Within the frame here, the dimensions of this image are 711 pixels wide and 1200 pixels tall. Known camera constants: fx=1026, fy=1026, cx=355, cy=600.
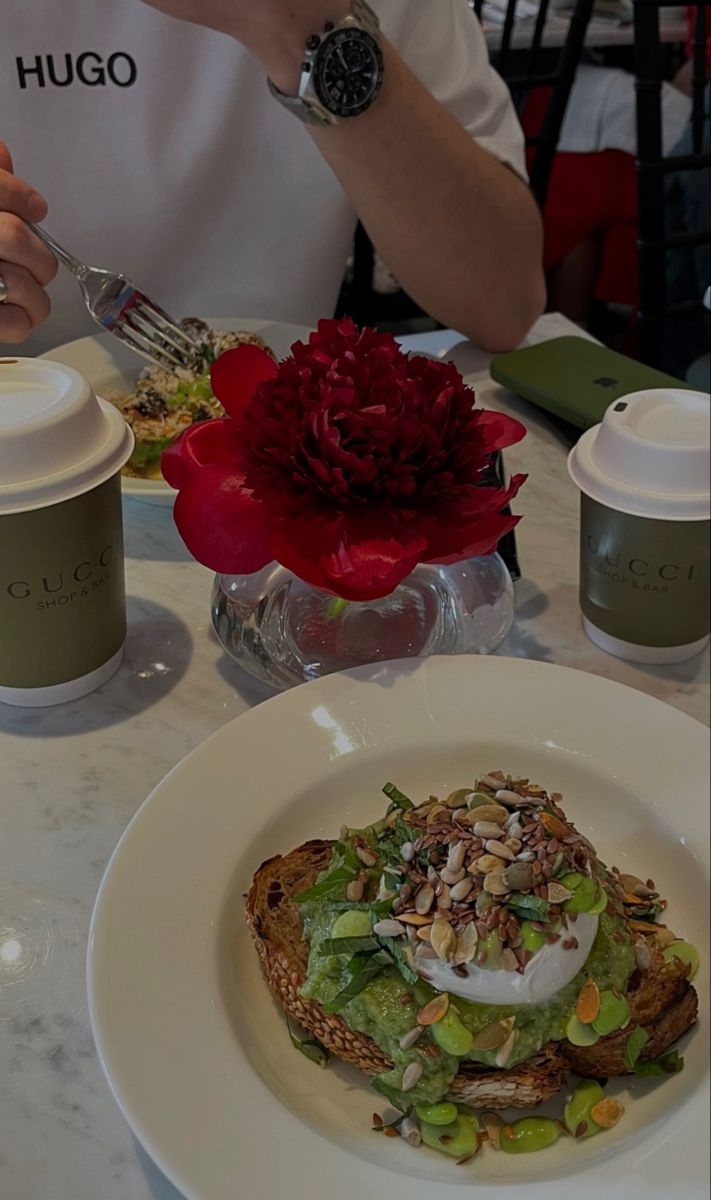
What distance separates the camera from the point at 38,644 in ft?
2.05

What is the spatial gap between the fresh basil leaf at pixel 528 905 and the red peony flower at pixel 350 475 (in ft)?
0.60

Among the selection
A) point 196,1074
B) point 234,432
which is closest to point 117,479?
point 234,432

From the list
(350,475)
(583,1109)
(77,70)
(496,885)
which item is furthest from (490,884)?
(77,70)

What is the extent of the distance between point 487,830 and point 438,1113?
119 millimetres

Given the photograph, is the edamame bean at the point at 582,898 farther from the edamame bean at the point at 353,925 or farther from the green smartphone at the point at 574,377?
the green smartphone at the point at 574,377

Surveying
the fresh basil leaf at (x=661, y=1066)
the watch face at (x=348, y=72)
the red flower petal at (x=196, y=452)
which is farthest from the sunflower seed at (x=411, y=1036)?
the watch face at (x=348, y=72)

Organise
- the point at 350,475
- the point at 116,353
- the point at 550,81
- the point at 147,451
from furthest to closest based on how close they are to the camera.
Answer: the point at 550,81 < the point at 116,353 < the point at 147,451 < the point at 350,475

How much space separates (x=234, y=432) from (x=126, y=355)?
1.51 ft

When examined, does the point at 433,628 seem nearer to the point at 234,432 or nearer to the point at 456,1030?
the point at 234,432

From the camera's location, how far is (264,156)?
3.76 ft

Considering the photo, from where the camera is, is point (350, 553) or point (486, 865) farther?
point (350, 553)

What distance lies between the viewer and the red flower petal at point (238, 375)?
61 cm

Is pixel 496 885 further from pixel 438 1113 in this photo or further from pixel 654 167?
pixel 654 167

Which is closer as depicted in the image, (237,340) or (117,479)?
(117,479)
